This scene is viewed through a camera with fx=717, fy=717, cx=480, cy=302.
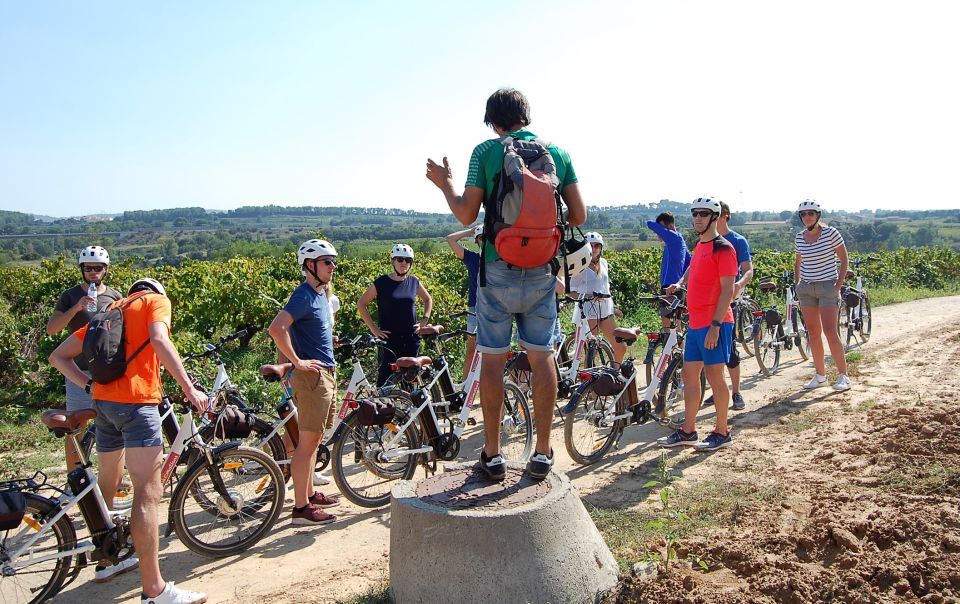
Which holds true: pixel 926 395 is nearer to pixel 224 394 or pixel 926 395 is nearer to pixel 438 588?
pixel 438 588

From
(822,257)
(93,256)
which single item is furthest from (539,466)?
(822,257)

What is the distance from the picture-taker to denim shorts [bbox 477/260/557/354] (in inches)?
151

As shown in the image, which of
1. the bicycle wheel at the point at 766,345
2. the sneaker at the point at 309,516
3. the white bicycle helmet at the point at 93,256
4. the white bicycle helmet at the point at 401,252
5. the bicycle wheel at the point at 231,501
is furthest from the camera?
the bicycle wheel at the point at 766,345

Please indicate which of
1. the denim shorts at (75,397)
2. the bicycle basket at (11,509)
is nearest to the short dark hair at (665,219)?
the denim shorts at (75,397)

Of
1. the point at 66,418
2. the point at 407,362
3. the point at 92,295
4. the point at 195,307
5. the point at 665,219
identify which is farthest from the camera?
the point at 195,307

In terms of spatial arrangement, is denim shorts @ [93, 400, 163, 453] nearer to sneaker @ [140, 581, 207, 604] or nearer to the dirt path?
sneaker @ [140, 581, 207, 604]

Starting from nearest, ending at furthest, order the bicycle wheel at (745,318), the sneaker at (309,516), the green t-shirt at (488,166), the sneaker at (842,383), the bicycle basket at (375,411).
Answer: the green t-shirt at (488,166), the sneaker at (309,516), the bicycle basket at (375,411), the sneaker at (842,383), the bicycle wheel at (745,318)

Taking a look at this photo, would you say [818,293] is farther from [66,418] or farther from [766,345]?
[66,418]

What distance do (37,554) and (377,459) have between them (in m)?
2.31

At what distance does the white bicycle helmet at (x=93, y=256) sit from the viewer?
5562 mm

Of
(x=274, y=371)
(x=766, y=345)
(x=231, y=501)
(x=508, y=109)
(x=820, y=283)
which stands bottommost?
(x=231, y=501)

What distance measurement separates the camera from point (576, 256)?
13.0 ft

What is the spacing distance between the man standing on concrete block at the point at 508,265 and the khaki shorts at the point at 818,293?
5461 mm

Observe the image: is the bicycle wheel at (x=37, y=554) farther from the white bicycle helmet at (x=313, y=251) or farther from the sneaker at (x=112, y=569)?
the white bicycle helmet at (x=313, y=251)
